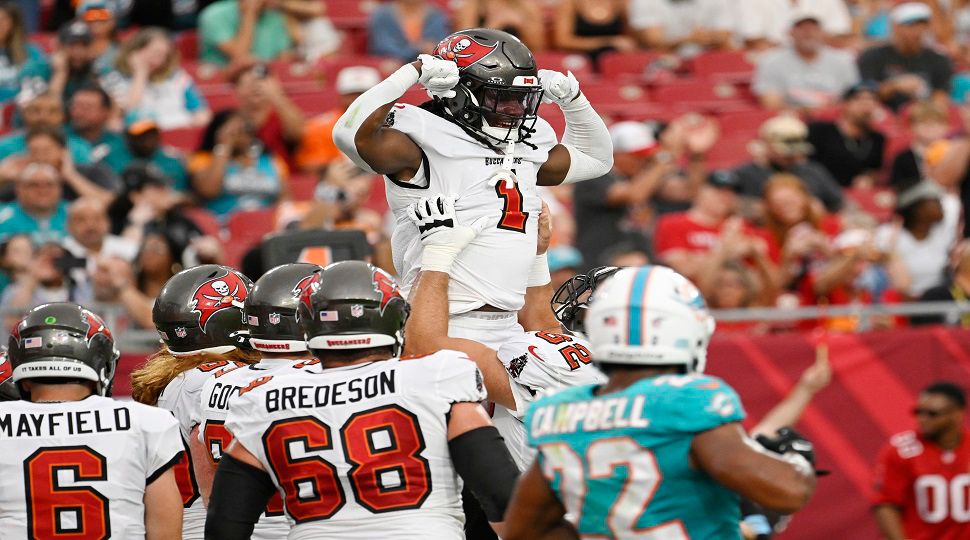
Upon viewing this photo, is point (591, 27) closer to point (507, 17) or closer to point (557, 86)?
point (507, 17)

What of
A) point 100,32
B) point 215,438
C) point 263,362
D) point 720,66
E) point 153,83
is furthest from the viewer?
point 720,66

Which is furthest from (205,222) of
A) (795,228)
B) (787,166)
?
(787,166)

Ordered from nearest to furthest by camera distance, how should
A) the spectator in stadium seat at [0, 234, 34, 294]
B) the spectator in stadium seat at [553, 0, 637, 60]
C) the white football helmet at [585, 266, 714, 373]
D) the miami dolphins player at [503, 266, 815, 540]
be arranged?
1. the miami dolphins player at [503, 266, 815, 540]
2. the white football helmet at [585, 266, 714, 373]
3. the spectator in stadium seat at [0, 234, 34, 294]
4. the spectator in stadium seat at [553, 0, 637, 60]

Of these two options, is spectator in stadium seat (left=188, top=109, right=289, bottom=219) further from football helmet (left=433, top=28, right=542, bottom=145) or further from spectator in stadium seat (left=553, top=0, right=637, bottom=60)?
football helmet (left=433, top=28, right=542, bottom=145)

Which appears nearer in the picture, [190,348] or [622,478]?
[622,478]

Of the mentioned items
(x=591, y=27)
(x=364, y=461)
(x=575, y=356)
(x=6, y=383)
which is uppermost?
(x=364, y=461)

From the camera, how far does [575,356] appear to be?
18.1ft

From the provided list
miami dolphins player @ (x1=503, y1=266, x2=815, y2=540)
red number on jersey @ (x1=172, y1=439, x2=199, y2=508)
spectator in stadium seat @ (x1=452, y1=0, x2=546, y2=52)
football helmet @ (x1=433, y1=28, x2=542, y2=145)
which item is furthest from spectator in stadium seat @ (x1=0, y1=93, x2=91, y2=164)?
miami dolphins player @ (x1=503, y1=266, x2=815, y2=540)

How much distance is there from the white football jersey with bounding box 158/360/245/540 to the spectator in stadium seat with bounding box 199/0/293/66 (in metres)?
7.43

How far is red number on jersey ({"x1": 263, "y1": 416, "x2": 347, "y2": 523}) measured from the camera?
4.45 m

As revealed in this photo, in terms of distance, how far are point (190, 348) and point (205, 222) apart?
5062 mm

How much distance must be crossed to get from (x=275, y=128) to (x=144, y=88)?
1.09 meters

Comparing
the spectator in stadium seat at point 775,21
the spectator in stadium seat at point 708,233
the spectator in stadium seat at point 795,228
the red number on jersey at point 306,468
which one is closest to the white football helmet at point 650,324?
the red number on jersey at point 306,468

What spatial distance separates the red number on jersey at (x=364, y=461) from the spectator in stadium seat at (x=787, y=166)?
25.5 ft
